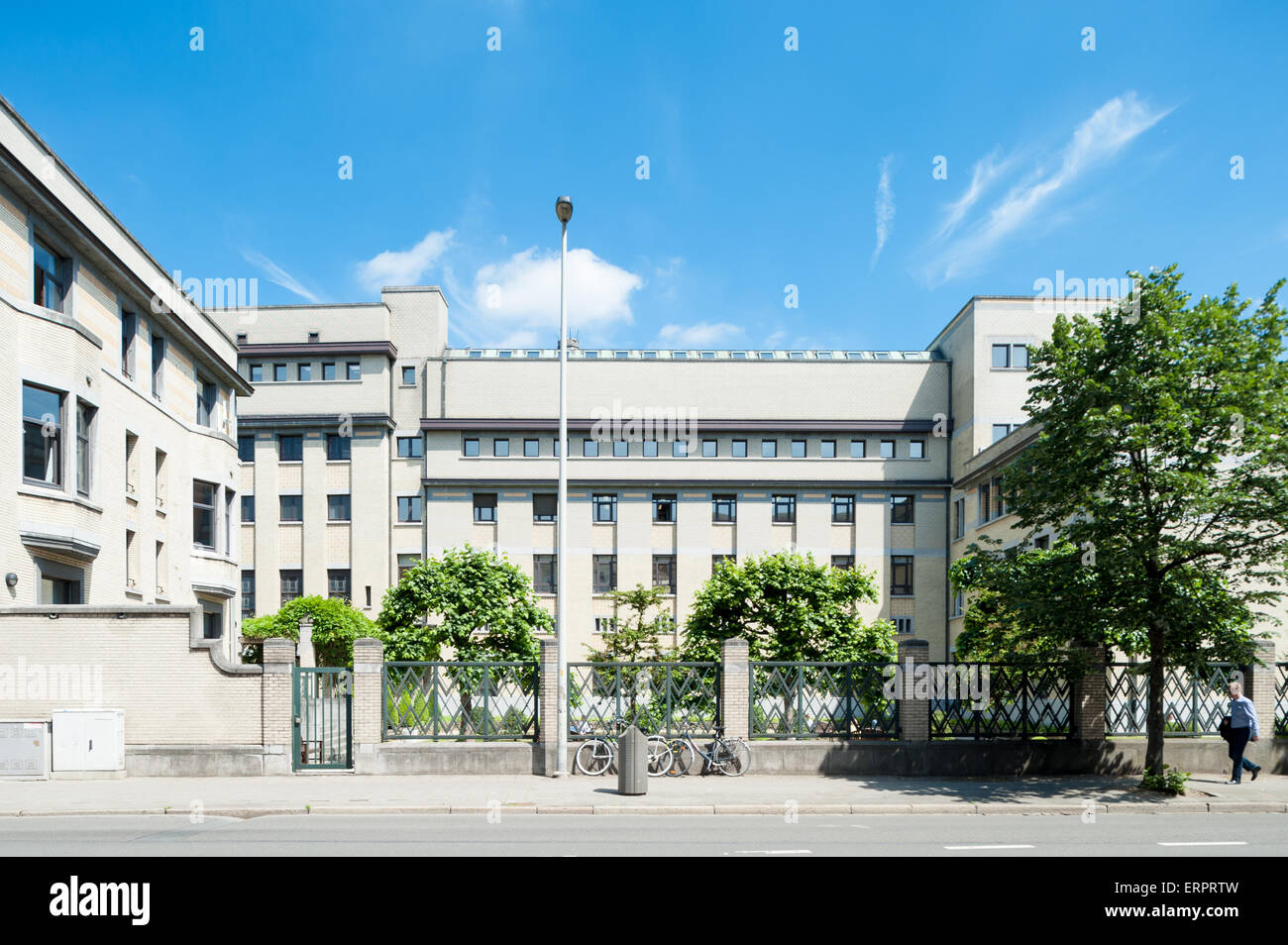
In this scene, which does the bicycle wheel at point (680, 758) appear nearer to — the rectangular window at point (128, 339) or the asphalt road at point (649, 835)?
the asphalt road at point (649, 835)

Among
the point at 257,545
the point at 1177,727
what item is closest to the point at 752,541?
the point at 257,545

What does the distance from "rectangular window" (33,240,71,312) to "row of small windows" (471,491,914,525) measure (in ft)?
86.5

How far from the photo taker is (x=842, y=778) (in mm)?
18422

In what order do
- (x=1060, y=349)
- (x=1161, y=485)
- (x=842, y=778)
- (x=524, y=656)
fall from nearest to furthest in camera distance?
(x=1161, y=485), (x=1060, y=349), (x=842, y=778), (x=524, y=656)

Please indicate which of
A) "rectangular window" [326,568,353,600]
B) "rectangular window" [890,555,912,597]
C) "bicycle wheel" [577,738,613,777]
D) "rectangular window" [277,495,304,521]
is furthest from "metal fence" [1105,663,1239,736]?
"rectangular window" [277,495,304,521]

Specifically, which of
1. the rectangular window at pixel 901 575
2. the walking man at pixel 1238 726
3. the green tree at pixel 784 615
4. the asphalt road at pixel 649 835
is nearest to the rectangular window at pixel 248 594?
the green tree at pixel 784 615

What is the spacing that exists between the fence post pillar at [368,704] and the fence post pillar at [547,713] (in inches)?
123

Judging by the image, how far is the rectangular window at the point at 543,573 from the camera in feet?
161

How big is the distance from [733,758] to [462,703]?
560cm

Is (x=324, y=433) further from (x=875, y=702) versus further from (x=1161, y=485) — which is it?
(x=1161, y=485)

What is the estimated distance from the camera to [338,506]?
50.5 m

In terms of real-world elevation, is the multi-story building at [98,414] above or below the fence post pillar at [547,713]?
above

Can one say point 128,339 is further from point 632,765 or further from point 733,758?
point 733,758
